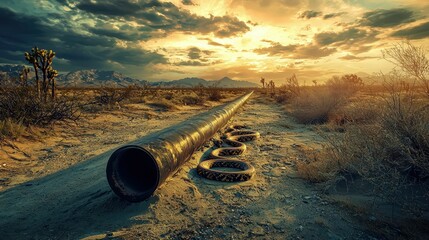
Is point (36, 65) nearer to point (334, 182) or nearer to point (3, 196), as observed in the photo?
point (3, 196)

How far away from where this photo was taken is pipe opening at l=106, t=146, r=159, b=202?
154 inches

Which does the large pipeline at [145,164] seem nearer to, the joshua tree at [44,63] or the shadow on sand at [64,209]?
the shadow on sand at [64,209]

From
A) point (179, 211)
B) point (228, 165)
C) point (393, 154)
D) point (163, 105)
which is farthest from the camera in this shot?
point (163, 105)

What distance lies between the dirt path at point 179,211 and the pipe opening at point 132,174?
0.57ft

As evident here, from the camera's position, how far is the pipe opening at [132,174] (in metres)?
3.92

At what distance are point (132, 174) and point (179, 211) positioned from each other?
37.3 inches

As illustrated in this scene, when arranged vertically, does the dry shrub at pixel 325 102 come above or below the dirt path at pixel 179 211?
above

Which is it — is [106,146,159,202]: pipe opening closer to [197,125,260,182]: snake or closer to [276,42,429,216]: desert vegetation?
[197,125,260,182]: snake

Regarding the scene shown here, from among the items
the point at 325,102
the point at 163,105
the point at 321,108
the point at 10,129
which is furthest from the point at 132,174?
the point at 163,105

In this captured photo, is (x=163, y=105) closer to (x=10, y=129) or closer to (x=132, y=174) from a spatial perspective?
(x=10, y=129)

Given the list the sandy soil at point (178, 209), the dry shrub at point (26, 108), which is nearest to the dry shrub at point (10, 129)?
the dry shrub at point (26, 108)

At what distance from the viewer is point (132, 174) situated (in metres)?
4.27

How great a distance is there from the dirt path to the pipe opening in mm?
175

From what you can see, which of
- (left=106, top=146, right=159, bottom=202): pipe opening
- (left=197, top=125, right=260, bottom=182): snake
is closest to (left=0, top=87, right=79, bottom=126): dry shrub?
(left=106, top=146, right=159, bottom=202): pipe opening
